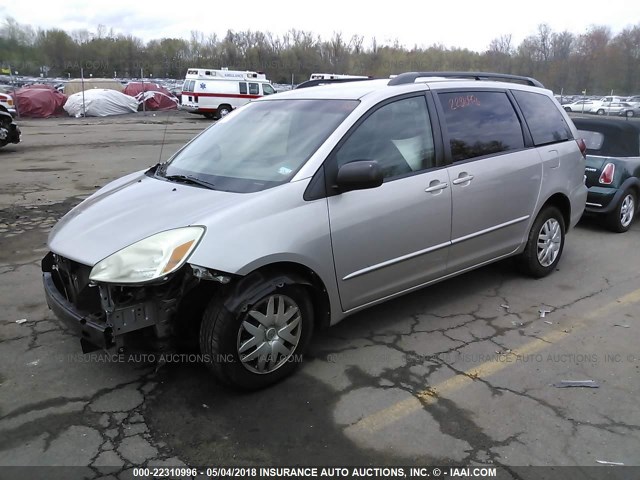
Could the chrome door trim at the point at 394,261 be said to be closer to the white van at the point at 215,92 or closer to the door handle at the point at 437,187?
the door handle at the point at 437,187

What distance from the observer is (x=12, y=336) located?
387 cm

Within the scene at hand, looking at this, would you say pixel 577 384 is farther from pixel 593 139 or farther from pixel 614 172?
pixel 593 139

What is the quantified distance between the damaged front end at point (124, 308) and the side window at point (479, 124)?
2366 millimetres

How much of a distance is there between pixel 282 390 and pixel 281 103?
7.12 feet

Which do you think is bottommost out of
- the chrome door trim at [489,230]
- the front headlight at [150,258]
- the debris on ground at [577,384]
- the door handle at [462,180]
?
the debris on ground at [577,384]

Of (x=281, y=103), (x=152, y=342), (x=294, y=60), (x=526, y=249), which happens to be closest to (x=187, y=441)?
(x=152, y=342)

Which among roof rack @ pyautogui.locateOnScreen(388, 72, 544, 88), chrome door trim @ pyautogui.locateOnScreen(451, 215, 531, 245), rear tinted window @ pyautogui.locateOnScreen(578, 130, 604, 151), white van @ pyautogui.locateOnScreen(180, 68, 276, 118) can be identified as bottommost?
chrome door trim @ pyautogui.locateOnScreen(451, 215, 531, 245)

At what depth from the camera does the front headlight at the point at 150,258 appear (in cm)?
281

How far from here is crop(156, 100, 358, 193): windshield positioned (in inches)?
136

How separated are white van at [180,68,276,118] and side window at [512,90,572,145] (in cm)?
2530

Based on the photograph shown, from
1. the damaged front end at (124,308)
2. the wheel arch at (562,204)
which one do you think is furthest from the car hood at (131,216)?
the wheel arch at (562,204)

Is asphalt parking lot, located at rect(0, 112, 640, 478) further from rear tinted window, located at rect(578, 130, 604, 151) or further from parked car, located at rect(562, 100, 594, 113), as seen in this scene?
parked car, located at rect(562, 100, 594, 113)

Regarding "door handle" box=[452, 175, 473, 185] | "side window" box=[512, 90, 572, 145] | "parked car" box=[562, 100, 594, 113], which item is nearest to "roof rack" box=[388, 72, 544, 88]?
"side window" box=[512, 90, 572, 145]

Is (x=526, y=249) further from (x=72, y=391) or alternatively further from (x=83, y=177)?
(x=83, y=177)
